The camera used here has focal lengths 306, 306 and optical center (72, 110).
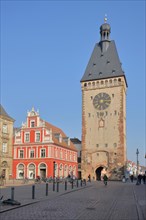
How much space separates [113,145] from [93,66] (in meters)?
19.2

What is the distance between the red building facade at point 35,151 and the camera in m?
61.8

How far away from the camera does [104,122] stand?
6319cm

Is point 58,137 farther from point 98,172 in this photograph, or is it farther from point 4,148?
point 4,148

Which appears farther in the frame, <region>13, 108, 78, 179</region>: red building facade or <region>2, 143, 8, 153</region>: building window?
<region>13, 108, 78, 179</region>: red building facade

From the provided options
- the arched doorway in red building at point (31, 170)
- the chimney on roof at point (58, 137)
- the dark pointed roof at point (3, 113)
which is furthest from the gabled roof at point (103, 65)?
the arched doorway in red building at point (31, 170)

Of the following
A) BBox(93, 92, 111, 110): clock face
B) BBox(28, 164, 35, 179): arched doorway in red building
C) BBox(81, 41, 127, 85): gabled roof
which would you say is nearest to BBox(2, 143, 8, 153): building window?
BBox(28, 164, 35, 179): arched doorway in red building

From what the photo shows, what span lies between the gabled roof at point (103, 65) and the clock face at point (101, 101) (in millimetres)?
3941

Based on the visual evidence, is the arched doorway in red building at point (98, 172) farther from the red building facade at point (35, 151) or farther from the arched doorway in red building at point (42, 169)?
the arched doorway in red building at point (42, 169)

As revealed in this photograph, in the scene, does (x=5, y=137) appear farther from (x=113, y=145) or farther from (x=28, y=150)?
(x=113, y=145)

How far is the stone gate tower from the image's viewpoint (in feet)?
201

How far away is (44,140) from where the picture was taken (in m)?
63.0

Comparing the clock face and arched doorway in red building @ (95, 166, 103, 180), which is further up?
the clock face

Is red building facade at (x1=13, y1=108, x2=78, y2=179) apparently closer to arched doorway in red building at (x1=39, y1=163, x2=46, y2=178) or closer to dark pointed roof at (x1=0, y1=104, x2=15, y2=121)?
arched doorway in red building at (x1=39, y1=163, x2=46, y2=178)

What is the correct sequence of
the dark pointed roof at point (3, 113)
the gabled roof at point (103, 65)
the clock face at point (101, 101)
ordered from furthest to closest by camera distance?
the gabled roof at point (103, 65) → the clock face at point (101, 101) → the dark pointed roof at point (3, 113)
